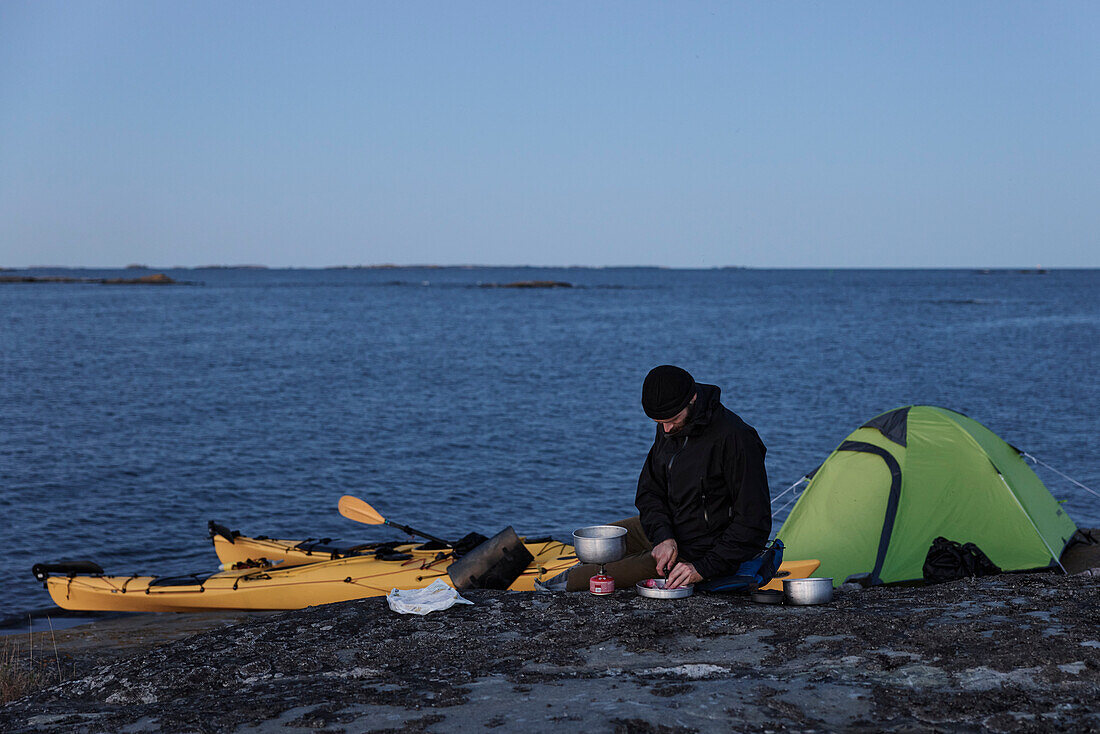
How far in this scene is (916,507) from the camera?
9.72m

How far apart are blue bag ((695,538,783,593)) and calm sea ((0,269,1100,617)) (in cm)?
894

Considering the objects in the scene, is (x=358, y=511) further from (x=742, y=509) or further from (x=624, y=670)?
(x=624, y=670)

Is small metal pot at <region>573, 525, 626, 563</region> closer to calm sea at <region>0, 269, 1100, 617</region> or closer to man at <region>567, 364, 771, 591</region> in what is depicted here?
man at <region>567, 364, 771, 591</region>

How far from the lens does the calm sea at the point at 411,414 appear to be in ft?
50.7

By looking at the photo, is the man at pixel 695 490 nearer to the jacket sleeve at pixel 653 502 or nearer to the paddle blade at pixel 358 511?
the jacket sleeve at pixel 653 502

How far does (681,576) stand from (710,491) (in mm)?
528

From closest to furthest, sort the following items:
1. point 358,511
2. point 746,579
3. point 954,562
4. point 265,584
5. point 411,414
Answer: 1. point 746,579
2. point 358,511
3. point 954,562
4. point 265,584
5. point 411,414

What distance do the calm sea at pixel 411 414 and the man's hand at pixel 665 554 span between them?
9036 millimetres

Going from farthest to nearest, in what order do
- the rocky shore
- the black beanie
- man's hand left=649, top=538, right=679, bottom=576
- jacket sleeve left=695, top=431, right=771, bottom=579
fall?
man's hand left=649, top=538, right=679, bottom=576 < jacket sleeve left=695, top=431, right=771, bottom=579 < the black beanie < the rocky shore

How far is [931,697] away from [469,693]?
75.7 inches

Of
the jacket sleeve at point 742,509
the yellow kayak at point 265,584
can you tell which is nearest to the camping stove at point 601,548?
the jacket sleeve at point 742,509

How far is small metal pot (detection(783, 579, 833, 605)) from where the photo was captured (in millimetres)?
5324

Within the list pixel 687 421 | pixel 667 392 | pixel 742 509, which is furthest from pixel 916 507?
pixel 667 392

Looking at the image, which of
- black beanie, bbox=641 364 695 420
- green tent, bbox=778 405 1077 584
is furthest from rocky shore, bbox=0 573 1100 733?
green tent, bbox=778 405 1077 584
